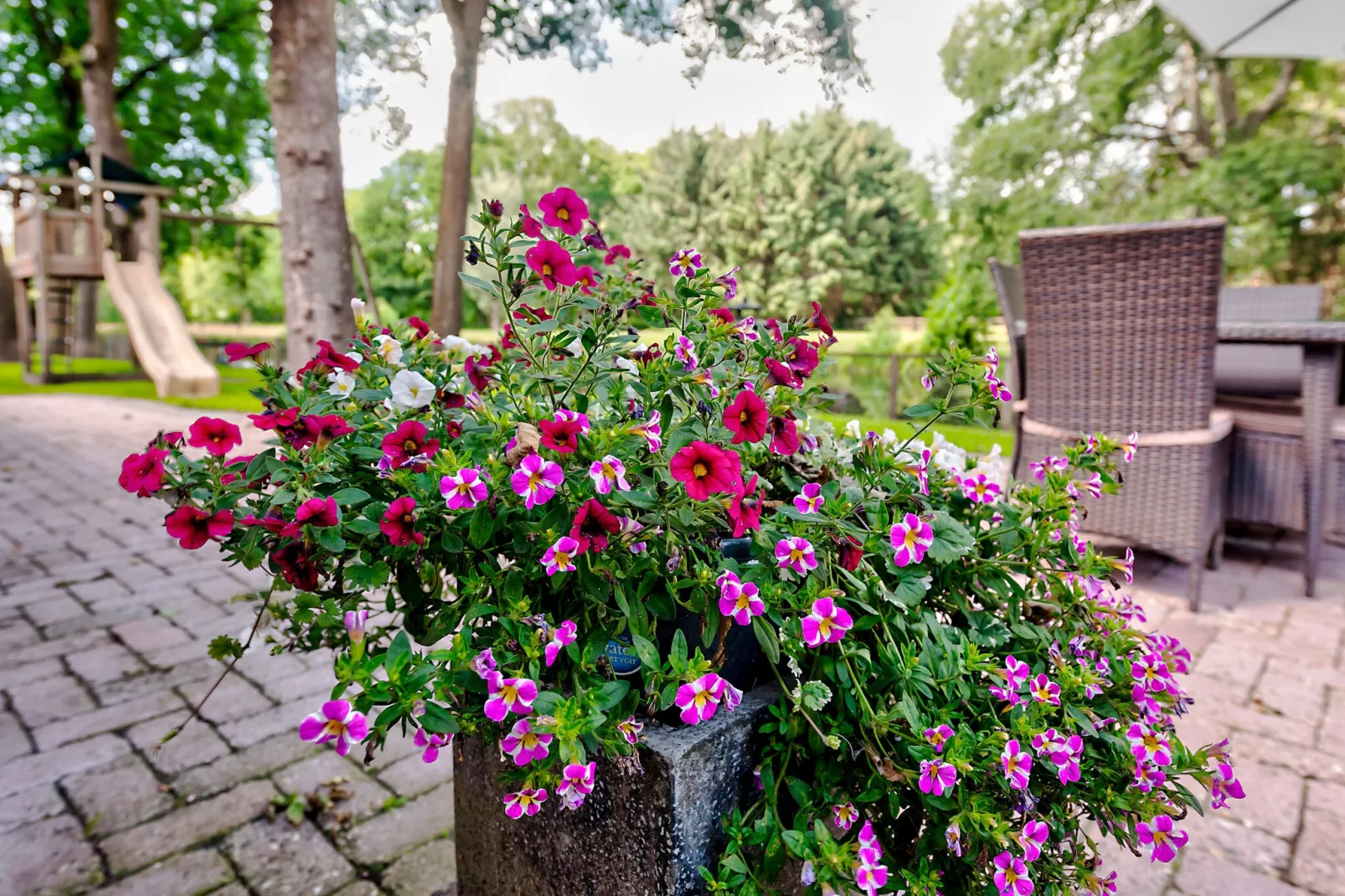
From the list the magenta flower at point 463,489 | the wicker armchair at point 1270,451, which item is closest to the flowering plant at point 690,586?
the magenta flower at point 463,489

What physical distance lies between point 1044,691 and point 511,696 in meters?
0.63

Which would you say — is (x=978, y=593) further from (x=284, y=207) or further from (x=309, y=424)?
(x=284, y=207)

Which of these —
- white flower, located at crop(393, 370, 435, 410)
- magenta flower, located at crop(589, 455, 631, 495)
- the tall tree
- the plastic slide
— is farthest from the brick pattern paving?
the plastic slide

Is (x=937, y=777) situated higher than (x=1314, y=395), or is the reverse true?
(x=1314, y=395)

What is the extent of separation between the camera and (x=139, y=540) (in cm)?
326

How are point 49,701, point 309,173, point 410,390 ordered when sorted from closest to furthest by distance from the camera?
point 410,390 → point 49,701 → point 309,173

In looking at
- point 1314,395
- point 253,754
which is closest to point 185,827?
point 253,754

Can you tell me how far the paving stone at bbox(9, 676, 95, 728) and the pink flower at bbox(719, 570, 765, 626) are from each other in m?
1.86

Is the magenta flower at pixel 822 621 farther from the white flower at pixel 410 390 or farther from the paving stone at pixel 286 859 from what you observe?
the paving stone at pixel 286 859

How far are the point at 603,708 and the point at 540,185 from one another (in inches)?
1261

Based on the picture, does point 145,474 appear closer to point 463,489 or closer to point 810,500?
point 463,489

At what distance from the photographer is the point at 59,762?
167cm

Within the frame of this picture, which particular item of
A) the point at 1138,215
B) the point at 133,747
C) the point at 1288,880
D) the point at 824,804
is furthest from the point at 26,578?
the point at 1138,215

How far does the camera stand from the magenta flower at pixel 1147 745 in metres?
0.96
